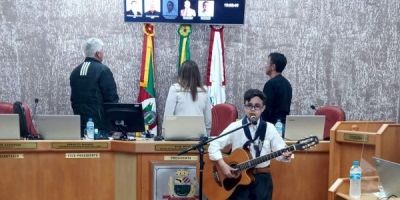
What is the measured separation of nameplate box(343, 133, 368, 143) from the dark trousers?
2.84ft

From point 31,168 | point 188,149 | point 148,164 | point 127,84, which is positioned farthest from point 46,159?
point 127,84

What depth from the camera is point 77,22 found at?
259 inches

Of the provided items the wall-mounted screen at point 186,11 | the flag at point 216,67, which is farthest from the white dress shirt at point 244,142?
the wall-mounted screen at point 186,11

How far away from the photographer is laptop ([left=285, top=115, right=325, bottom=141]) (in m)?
4.59

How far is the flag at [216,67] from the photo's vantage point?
6637 mm

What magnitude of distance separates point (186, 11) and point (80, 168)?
279 centimetres

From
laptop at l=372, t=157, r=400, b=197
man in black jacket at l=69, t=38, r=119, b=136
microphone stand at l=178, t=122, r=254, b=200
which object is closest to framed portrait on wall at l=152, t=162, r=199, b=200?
microphone stand at l=178, t=122, r=254, b=200

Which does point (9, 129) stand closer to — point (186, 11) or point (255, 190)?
point (255, 190)

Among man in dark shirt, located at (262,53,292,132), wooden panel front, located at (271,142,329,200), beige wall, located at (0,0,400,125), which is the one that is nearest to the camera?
wooden panel front, located at (271,142,329,200)

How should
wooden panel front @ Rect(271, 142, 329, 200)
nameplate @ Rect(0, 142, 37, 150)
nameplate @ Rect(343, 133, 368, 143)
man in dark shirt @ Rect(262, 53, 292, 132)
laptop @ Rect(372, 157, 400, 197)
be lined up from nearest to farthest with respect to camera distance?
laptop @ Rect(372, 157, 400, 197)
nameplate @ Rect(343, 133, 368, 143)
nameplate @ Rect(0, 142, 37, 150)
wooden panel front @ Rect(271, 142, 329, 200)
man in dark shirt @ Rect(262, 53, 292, 132)

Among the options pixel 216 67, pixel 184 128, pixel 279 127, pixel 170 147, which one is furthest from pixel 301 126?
pixel 216 67

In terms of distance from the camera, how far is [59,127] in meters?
4.43

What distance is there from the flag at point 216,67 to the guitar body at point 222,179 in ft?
7.87

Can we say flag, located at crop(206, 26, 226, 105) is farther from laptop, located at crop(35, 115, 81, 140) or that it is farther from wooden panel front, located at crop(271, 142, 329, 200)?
laptop, located at crop(35, 115, 81, 140)
